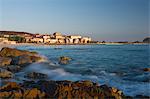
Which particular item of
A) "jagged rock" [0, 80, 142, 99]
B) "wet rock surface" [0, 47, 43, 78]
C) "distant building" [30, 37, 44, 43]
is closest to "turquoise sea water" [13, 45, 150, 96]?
"wet rock surface" [0, 47, 43, 78]

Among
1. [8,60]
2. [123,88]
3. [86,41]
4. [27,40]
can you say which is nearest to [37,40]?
[27,40]

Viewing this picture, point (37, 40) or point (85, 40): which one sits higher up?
point (37, 40)

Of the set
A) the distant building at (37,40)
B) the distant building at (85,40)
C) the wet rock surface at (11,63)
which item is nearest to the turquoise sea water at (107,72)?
the wet rock surface at (11,63)

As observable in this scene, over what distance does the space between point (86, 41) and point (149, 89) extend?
13090cm

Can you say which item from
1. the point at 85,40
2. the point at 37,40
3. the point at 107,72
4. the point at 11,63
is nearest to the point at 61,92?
the point at 107,72

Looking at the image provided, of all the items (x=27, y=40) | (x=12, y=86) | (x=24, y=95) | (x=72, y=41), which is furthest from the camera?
(x=72, y=41)

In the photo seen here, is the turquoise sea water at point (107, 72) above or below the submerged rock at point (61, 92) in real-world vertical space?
below

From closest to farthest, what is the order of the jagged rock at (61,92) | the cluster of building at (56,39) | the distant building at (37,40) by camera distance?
the jagged rock at (61,92)
the distant building at (37,40)
the cluster of building at (56,39)

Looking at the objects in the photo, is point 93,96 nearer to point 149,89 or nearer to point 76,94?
point 76,94

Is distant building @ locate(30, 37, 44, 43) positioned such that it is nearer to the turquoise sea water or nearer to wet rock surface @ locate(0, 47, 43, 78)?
the turquoise sea water

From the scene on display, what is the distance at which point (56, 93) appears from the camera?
7.93m

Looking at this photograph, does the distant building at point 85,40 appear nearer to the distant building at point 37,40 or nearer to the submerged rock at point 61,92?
the distant building at point 37,40

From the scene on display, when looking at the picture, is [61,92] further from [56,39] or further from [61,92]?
[56,39]

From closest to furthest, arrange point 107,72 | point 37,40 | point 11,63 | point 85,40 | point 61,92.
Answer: point 61,92
point 107,72
point 11,63
point 37,40
point 85,40
